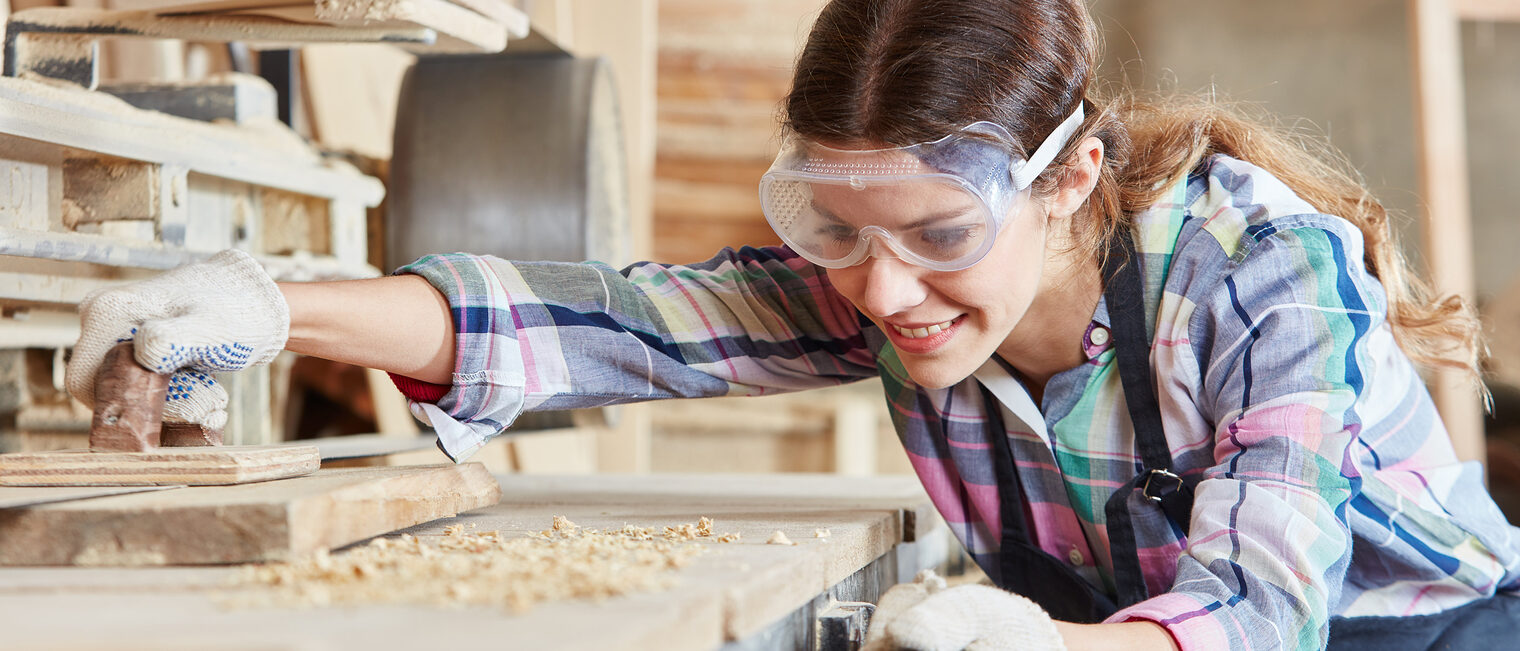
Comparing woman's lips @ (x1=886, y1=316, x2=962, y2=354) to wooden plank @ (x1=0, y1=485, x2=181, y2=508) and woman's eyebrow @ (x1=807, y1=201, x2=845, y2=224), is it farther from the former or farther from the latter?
wooden plank @ (x1=0, y1=485, x2=181, y2=508)

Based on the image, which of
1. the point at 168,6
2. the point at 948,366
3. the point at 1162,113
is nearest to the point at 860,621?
the point at 948,366

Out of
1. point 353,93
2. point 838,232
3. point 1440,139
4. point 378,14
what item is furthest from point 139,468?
point 1440,139

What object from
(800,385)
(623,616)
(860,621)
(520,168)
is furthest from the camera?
(520,168)

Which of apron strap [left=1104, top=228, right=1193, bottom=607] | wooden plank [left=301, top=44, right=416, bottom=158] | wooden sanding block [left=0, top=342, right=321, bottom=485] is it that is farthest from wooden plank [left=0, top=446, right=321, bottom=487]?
wooden plank [left=301, top=44, right=416, bottom=158]

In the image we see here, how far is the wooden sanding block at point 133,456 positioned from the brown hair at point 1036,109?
67 centimetres

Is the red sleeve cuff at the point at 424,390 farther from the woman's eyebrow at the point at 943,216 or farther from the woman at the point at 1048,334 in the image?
the woman's eyebrow at the point at 943,216

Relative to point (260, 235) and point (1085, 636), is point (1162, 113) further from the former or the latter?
point (260, 235)

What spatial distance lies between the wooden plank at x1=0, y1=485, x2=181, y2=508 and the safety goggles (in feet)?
2.38

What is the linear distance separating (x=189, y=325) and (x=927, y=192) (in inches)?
29.3

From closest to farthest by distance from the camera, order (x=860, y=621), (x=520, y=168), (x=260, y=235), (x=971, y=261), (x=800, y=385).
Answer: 1. (x=860, y=621)
2. (x=971, y=261)
3. (x=800, y=385)
4. (x=260, y=235)
5. (x=520, y=168)

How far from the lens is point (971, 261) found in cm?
128

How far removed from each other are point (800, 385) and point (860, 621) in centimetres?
58

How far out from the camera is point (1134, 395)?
1.41 meters

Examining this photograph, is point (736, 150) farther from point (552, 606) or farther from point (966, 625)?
point (552, 606)
